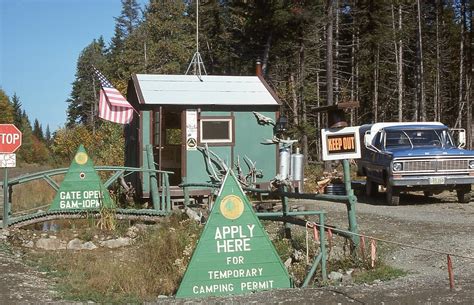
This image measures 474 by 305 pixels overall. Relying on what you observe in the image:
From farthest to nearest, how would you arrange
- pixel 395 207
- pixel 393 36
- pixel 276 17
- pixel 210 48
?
pixel 210 48, pixel 393 36, pixel 276 17, pixel 395 207

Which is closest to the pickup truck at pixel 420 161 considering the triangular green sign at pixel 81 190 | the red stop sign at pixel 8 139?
the triangular green sign at pixel 81 190

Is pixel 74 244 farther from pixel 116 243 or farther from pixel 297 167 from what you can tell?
pixel 297 167

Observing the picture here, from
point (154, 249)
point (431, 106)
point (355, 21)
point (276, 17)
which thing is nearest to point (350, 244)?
point (154, 249)

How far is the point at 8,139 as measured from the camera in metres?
13.0

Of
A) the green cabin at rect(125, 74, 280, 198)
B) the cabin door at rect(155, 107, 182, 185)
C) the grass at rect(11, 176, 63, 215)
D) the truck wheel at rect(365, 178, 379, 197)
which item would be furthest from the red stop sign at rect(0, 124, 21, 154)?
the truck wheel at rect(365, 178, 379, 197)

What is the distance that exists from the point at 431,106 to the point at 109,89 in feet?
127

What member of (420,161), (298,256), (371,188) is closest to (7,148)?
(298,256)

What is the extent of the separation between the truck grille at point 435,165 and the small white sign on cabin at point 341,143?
7998 millimetres

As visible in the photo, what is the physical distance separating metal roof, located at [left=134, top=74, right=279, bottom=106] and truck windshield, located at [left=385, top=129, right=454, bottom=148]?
3342 mm

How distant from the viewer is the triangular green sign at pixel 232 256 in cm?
677

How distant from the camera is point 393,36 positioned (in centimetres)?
3759

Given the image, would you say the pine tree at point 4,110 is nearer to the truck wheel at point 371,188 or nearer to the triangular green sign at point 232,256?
the truck wheel at point 371,188

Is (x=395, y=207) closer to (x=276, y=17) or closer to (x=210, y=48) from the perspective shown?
(x=276, y=17)

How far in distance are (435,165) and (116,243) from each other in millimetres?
8079
